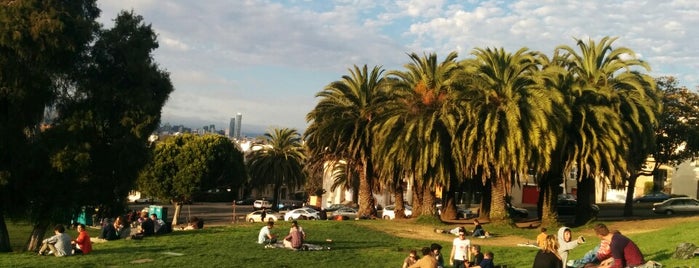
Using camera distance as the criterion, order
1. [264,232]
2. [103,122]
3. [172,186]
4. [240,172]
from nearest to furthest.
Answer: [264,232]
[103,122]
[172,186]
[240,172]

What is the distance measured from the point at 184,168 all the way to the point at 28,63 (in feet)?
122

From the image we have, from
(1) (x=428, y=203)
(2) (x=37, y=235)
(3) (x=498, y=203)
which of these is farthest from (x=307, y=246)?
(1) (x=428, y=203)

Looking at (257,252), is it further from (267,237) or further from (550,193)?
(550,193)

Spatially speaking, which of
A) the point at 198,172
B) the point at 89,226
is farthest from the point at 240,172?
the point at 89,226

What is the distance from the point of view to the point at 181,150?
2391 inches

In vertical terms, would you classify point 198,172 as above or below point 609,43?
below

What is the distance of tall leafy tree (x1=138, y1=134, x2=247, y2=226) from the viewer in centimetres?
5888

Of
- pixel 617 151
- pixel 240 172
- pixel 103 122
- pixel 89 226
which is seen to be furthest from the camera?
pixel 240 172

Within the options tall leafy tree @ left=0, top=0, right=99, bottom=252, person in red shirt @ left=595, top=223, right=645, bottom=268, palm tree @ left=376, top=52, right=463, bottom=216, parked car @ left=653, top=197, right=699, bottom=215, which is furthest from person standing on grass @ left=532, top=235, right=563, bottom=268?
parked car @ left=653, top=197, right=699, bottom=215

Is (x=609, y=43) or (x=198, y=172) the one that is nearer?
(x=609, y=43)

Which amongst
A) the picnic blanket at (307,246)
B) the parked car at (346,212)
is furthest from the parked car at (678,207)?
the picnic blanket at (307,246)

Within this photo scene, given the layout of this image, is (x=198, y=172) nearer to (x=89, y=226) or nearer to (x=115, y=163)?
(x=89, y=226)

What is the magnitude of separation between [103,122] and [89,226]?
18955mm

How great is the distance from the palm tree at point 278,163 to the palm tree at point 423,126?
115 ft
